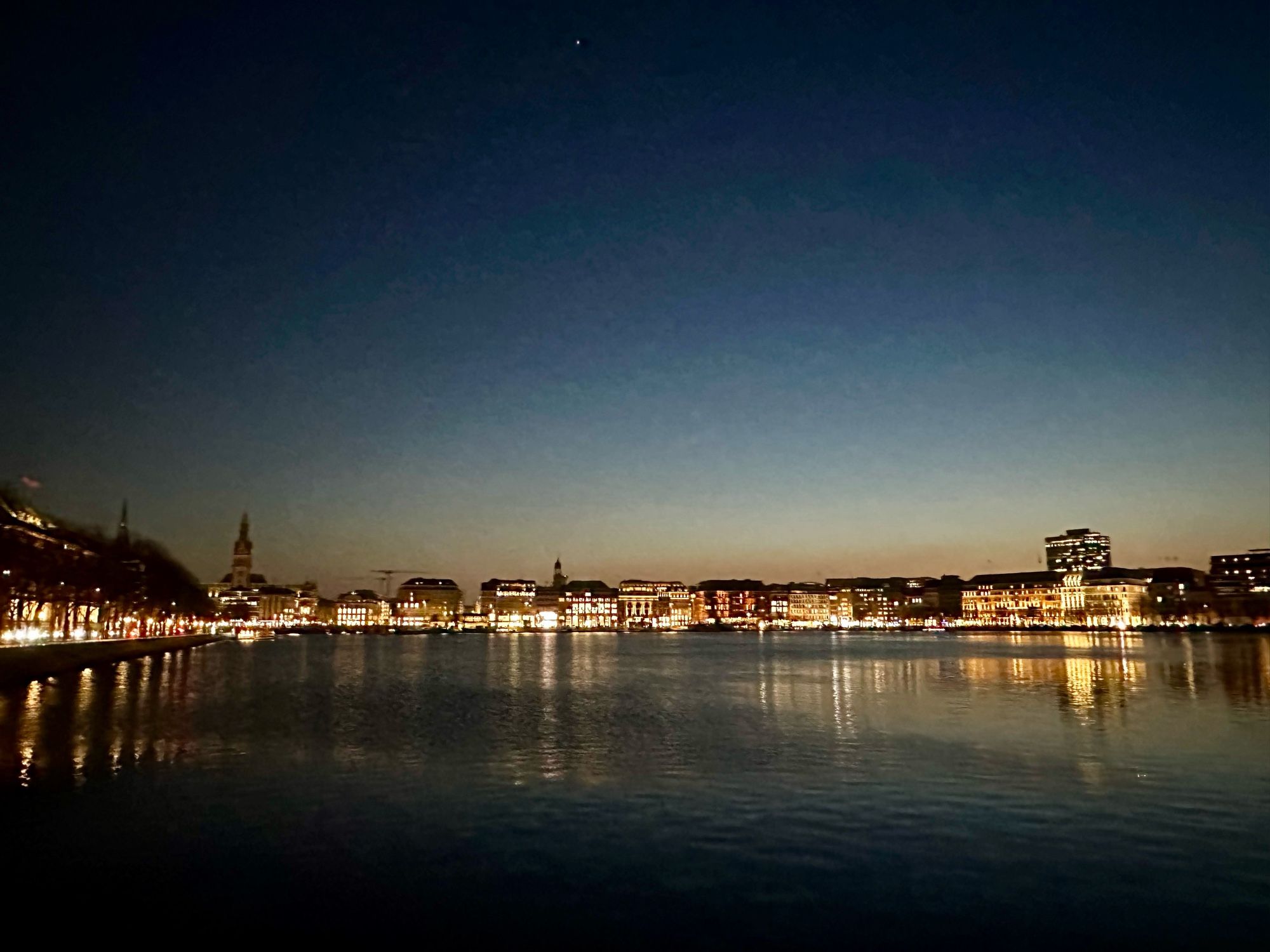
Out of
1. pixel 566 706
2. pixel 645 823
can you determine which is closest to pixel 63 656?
pixel 566 706

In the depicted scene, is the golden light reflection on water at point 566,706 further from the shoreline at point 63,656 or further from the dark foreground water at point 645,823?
the shoreline at point 63,656

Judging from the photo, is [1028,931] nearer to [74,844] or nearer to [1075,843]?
[1075,843]

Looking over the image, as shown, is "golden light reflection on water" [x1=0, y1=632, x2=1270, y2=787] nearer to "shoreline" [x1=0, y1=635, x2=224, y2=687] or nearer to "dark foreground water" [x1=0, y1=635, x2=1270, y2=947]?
"dark foreground water" [x1=0, y1=635, x2=1270, y2=947]

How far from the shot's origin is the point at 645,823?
640 inches

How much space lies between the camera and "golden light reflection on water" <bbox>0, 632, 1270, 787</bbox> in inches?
947

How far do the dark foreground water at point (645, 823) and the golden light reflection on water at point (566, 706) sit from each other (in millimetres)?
258

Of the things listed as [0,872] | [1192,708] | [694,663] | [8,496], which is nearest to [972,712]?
[1192,708]

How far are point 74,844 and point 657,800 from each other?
9.45m

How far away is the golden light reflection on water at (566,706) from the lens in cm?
2406

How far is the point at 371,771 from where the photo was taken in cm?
2131

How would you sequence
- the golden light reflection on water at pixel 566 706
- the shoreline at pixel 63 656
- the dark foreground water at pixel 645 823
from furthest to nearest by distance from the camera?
the shoreline at pixel 63 656 < the golden light reflection on water at pixel 566 706 < the dark foreground water at pixel 645 823

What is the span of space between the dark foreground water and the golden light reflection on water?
0.26m

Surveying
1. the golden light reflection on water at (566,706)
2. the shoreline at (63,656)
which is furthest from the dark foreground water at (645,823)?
the shoreline at (63,656)

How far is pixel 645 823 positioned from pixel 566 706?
21.8 meters
